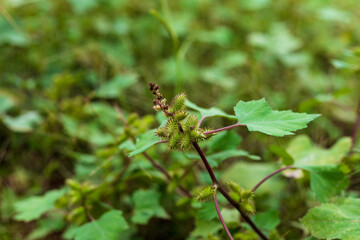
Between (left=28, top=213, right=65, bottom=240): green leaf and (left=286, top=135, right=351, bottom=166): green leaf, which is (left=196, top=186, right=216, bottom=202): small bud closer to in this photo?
(left=286, top=135, right=351, bottom=166): green leaf

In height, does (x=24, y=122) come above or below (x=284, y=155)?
above

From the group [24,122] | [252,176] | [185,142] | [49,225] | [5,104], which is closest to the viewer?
[185,142]

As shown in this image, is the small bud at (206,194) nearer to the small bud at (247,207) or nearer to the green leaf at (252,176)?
the small bud at (247,207)

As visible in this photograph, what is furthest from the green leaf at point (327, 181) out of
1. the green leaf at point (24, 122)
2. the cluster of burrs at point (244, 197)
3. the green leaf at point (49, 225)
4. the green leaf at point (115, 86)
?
the green leaf at point (24, 122)

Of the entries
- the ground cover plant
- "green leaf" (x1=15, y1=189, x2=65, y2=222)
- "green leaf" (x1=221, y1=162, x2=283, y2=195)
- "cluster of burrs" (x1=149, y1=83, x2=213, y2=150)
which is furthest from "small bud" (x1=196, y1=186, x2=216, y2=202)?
"green leaf" (x1=221, y1=162, x2=283, y2=195)

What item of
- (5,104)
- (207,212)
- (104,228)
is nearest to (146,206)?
(104,228)

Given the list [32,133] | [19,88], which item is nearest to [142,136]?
[32,133]

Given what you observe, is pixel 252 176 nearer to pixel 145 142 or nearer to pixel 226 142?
pixel 226 142
